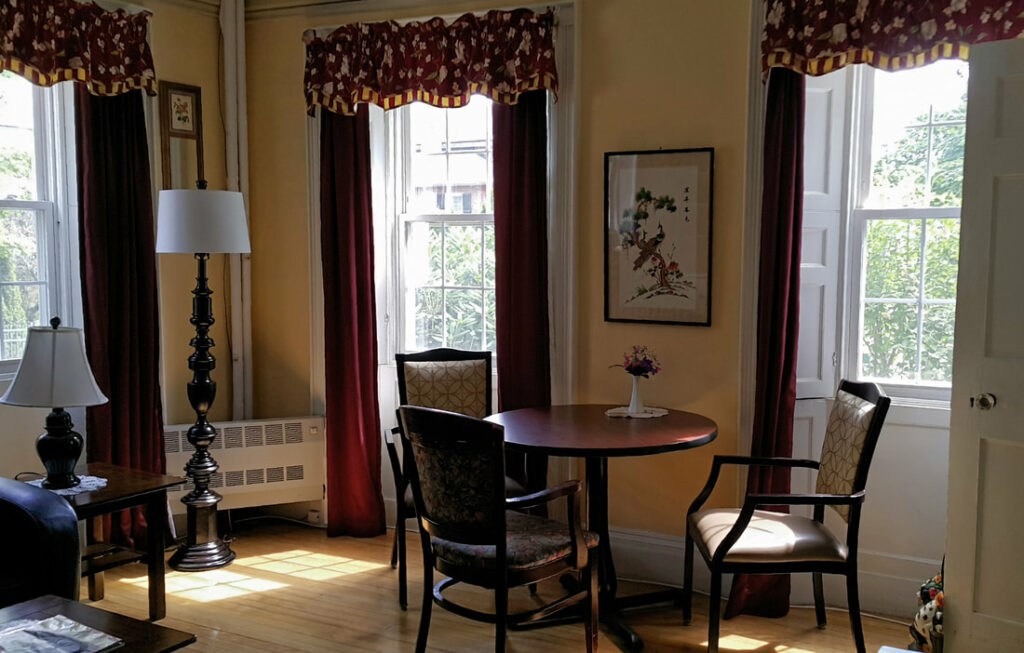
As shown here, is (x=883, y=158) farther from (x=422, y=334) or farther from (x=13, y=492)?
(x=13, y=492)

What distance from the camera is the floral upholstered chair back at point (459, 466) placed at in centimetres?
284

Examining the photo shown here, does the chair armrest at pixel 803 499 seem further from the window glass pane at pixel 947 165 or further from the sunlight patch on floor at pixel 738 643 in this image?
the window glass pane at pixel 947 165

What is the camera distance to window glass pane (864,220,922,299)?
12.5 ft

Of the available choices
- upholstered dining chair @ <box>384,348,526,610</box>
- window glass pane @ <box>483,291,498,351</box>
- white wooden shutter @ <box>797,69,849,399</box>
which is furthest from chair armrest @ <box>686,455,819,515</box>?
window glass pane @ <box>483,291,498,351</box>

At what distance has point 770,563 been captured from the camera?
3123mm

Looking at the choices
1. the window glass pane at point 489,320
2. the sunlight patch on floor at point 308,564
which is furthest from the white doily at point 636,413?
the sunlight patch on floor at point 308,564

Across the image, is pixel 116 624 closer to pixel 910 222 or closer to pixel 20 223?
pixel 20 223

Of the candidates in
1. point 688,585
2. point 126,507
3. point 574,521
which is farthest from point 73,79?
point 688,585

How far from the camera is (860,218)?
153 inches

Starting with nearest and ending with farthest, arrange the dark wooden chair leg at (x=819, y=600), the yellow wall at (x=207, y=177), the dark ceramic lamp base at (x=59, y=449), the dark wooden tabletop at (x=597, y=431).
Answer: the dark wooden tabletop at (x=597, y=431) → the dark ceramic lamp base at (x=59, y=449) → the dark wooden chair leg at (x=819, y=600) → the yellow wall at (x=207, y=177)

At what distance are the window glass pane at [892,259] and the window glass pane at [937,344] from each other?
0.39ft

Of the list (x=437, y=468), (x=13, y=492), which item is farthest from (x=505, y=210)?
(x=13, y=492)

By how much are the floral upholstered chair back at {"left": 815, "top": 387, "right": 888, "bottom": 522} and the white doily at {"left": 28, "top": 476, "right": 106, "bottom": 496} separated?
2.83m

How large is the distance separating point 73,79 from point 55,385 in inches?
63.8
